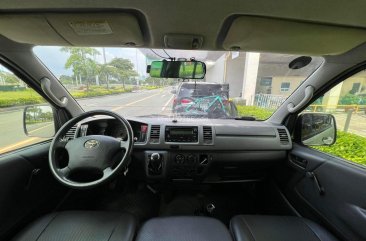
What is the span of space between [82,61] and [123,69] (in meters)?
0.43

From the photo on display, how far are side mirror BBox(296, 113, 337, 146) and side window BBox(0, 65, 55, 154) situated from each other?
2.68 meters

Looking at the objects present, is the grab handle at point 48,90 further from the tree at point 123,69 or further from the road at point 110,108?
the tree at point 123,69

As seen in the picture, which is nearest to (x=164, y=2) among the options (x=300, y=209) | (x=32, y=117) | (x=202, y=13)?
(x=202, y=13)

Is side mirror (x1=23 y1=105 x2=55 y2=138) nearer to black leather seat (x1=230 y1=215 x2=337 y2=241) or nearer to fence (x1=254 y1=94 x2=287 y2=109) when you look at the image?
black leather seat (x1=230 y1=215 x2=337 y2=241)

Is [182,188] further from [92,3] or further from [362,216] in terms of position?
[92,3]

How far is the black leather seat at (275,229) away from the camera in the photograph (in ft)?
4.13

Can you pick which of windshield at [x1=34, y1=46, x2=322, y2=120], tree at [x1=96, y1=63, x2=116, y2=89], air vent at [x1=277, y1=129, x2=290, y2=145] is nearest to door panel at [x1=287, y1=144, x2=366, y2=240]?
air vent at [x1=277, y1=129, x2=290, y2=145]

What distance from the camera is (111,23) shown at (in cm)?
138

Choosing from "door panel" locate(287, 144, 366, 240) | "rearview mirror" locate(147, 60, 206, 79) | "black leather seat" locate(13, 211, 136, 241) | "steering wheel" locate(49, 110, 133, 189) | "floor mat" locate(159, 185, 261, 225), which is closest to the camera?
"black leather seat" locate(13, 211, 136, 241)

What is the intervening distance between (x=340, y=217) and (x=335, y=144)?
2.81 ft

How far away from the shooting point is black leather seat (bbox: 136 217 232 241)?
4.03 feet

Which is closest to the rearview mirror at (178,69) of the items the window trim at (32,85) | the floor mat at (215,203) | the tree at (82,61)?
the tree at (82,61)

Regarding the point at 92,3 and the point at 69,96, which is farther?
the point at 69,96

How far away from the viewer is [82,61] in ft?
6.84
